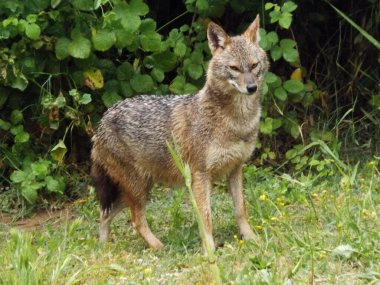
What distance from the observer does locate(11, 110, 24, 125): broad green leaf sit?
27.8 ft

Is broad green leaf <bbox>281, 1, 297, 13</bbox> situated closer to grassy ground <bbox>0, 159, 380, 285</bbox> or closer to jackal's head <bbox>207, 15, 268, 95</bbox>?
jackal's head <bbox>207, 15, 268, 95</bbox>

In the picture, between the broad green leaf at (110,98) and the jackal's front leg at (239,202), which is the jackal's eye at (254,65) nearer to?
the jackal's front leg at (239,202)

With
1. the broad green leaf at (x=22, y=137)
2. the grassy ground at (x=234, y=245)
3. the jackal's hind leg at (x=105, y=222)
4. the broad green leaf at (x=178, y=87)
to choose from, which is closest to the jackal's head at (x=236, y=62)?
the grassy ground at (x=234, y=245)

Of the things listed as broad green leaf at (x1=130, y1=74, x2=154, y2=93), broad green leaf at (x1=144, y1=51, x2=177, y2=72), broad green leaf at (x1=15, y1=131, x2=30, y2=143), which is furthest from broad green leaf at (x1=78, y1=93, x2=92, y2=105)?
broad green leaf at (x1=144, y1=51, x2=177, y2=72)

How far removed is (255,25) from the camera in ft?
23.1

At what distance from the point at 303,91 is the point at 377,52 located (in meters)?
1.22

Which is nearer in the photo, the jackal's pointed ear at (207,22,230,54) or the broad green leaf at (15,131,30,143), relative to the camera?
the jackal's pointed ear at (207,22,230,54)

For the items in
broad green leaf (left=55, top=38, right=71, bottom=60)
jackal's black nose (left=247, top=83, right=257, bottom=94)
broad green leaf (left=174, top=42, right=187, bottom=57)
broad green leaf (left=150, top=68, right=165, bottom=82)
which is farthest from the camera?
broad green leaf (left=150, top=68, right=165, bottom=82)

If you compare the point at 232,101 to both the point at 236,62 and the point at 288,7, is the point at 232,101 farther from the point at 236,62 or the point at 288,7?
the point at 288,7

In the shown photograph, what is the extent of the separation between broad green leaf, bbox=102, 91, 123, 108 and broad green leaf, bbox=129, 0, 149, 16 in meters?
1.03

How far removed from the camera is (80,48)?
805 cm

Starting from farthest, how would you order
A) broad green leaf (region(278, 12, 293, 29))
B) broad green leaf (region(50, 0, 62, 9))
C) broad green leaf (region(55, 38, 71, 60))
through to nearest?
broad green leaf (region(55, 38, 71, 60)) < broad green leaf (region(50, 0, 62, 9)) < broad green leaf (region(278, 12, 293, 29))

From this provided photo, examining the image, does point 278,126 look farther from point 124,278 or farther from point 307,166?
point 124,278

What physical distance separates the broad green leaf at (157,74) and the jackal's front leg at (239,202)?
1744 millimetres
